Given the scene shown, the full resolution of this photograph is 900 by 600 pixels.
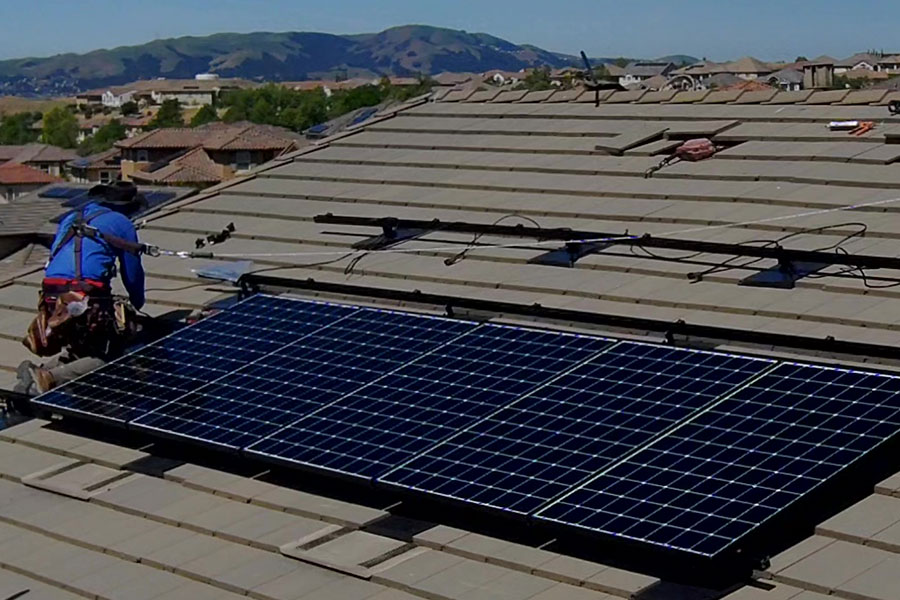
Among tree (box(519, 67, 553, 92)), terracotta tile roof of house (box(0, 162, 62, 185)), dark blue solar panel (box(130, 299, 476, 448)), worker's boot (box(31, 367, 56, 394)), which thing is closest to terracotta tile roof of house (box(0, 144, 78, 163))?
terracotta tile roof of house (box(0, 162, 62, 185))

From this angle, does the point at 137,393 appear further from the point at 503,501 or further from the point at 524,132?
the point at 524,132

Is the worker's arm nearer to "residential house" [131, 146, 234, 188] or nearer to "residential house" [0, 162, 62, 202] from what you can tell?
"residential house" [131, 146, 234, 188]

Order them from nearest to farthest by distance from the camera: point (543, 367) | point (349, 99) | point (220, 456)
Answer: point (543, 367)
point (220, 456)
point (349, 99)

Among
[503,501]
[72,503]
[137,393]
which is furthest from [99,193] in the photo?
[503,501]

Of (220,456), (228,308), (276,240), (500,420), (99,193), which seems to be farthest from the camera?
(276,240)

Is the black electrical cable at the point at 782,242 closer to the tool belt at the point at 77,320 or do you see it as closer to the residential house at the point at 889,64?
the tool belt at the point at 77,320

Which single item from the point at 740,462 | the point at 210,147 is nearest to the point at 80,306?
the point at 740,462

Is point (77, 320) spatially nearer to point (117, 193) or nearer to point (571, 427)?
point (117, 193)
